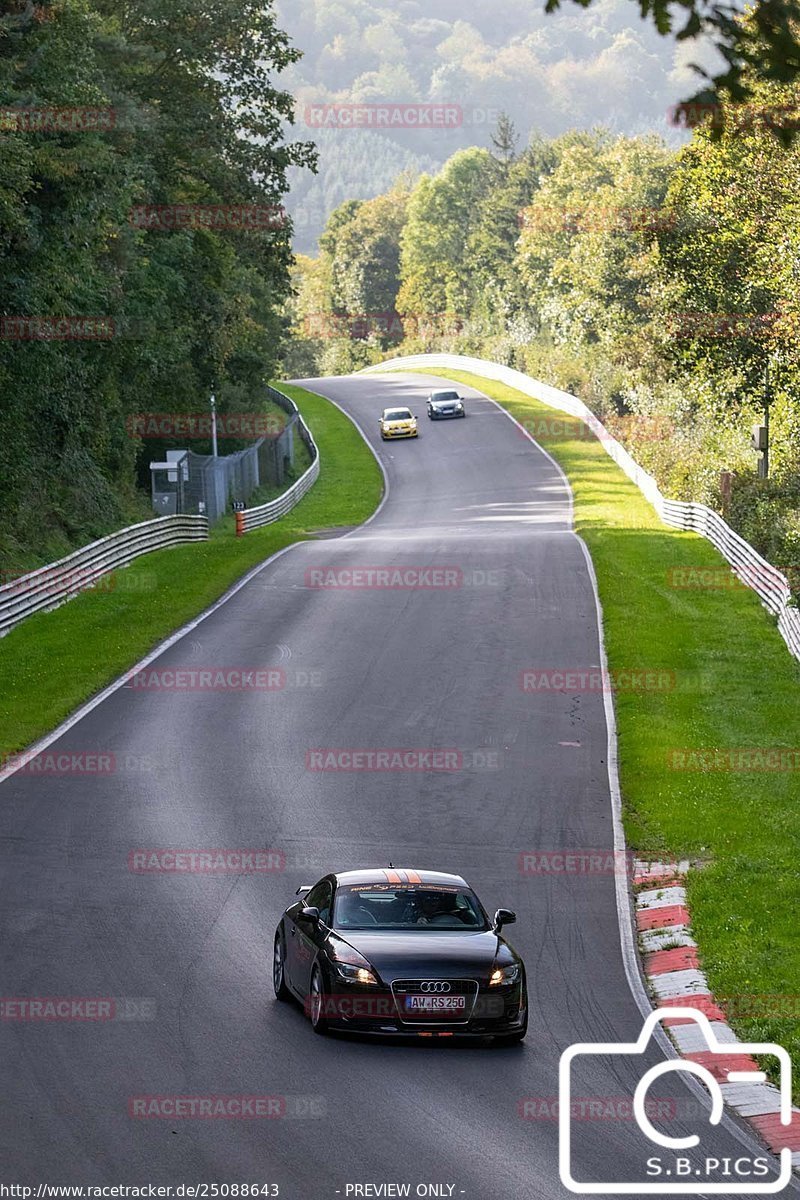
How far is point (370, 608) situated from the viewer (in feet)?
113

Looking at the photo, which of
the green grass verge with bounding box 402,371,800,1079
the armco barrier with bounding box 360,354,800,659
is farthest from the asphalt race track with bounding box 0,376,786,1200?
the armco barrier with bounding box 360,354,800,659

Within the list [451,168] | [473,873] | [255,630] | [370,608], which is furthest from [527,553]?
[451,168]

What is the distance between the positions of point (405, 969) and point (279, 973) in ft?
5.69

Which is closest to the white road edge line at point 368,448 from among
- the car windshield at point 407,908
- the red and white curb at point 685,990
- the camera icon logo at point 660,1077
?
the red and white curb at point 685,990

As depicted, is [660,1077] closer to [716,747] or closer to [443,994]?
[443,994]

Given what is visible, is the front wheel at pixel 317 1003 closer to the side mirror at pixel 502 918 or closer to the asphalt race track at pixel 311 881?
the asphalt race track at pixel 311 881

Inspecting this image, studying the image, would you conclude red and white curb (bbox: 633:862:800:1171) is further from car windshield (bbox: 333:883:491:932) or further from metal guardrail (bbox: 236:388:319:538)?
metal guardrail (bbox: 236:388:319:538)

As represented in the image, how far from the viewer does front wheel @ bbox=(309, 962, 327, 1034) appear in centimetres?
1217

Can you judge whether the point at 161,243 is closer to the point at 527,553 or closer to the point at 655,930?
the point at 527,553

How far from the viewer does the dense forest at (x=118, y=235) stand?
34.0 meters

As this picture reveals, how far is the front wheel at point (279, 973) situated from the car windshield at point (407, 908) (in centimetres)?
79

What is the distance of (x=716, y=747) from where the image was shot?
75.9 ft

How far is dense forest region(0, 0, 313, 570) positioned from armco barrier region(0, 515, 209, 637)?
1.51 metres

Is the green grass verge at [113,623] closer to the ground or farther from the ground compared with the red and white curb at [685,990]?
closer to the ground
